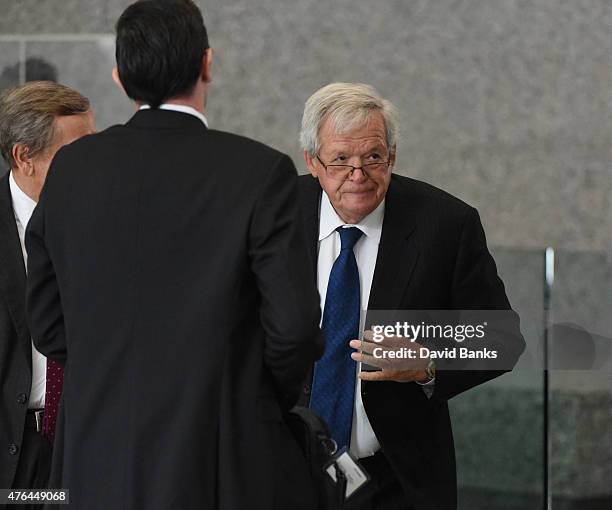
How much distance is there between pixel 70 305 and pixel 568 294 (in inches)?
92.9

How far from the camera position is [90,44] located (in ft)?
15.4

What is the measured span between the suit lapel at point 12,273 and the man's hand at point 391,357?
0.78 metres

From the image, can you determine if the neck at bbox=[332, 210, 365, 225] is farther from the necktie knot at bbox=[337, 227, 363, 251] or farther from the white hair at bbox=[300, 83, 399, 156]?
the white hair at bbox=[300, 83, 399, 156]

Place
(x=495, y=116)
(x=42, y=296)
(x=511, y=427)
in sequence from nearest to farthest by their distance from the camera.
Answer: (x=42, y=296) < (x=511, y=427) < (x=495, y=116)

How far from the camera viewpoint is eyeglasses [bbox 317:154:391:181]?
276 centimetres

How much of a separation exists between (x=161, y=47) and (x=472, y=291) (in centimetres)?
114

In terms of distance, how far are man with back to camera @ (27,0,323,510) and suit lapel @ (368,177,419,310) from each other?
2.26 ft

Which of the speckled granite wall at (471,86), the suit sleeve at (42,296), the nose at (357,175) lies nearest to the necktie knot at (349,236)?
the nose at (357,175)

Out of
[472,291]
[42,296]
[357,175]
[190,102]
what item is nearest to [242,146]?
[190,102]

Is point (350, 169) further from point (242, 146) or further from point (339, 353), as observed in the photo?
point (242, 146)

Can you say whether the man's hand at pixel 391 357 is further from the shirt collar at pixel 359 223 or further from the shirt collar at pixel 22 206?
the shirt collar at pixel 22 206

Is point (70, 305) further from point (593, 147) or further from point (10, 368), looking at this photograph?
point (593, 147)

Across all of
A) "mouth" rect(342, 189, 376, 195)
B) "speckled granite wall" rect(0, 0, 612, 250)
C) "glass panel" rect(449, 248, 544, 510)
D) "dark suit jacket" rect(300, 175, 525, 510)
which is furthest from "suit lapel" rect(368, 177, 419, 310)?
"speckled granite wall" rect(0, 0, 612, 250)

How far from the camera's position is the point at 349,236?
9.15ft
